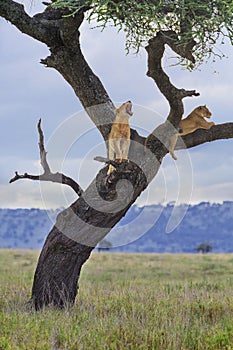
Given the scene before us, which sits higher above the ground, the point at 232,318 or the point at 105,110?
the point at 105,110

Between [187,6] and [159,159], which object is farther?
[159,159]

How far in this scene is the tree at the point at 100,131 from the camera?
1051 cm

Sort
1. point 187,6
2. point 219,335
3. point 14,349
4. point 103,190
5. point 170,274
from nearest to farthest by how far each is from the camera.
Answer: point 14,349 → point 219,335 → point 187,6 → point 103,190 → point 170,274

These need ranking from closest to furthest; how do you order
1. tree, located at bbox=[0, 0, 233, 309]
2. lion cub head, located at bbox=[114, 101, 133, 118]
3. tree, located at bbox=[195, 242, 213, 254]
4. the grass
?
the grass < lion cub head, located at bbox=[114, 101, 133, 118] < tree, located at bbox=[0, 0, 233, 309] < tree, located at bbox=[195, 242, 213, 254]

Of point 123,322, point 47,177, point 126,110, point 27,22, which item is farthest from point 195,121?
point 123,322

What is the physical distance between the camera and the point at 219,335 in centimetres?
834

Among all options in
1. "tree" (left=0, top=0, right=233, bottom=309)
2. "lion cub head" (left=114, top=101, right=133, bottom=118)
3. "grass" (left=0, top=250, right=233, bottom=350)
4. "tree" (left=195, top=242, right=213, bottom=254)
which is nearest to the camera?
"grass" (left=0, top=250, right=233, bottom=350)

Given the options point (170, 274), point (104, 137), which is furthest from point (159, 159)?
A: point (170, 274)

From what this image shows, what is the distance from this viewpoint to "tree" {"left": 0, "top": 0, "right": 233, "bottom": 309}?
10508 millimetres

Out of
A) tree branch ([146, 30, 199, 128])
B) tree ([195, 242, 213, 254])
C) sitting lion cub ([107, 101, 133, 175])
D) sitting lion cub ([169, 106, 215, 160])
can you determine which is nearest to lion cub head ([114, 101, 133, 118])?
sitting lion cub ([107, 101, 133, 175])

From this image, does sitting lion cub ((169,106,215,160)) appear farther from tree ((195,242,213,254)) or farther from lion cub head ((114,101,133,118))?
tree ((195,242,213,254))

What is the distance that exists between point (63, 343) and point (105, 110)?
439 centimetres

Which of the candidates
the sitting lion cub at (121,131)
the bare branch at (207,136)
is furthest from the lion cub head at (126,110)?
the bare branch at (207,136)

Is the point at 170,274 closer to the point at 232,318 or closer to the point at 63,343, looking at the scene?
the point at 232,318
